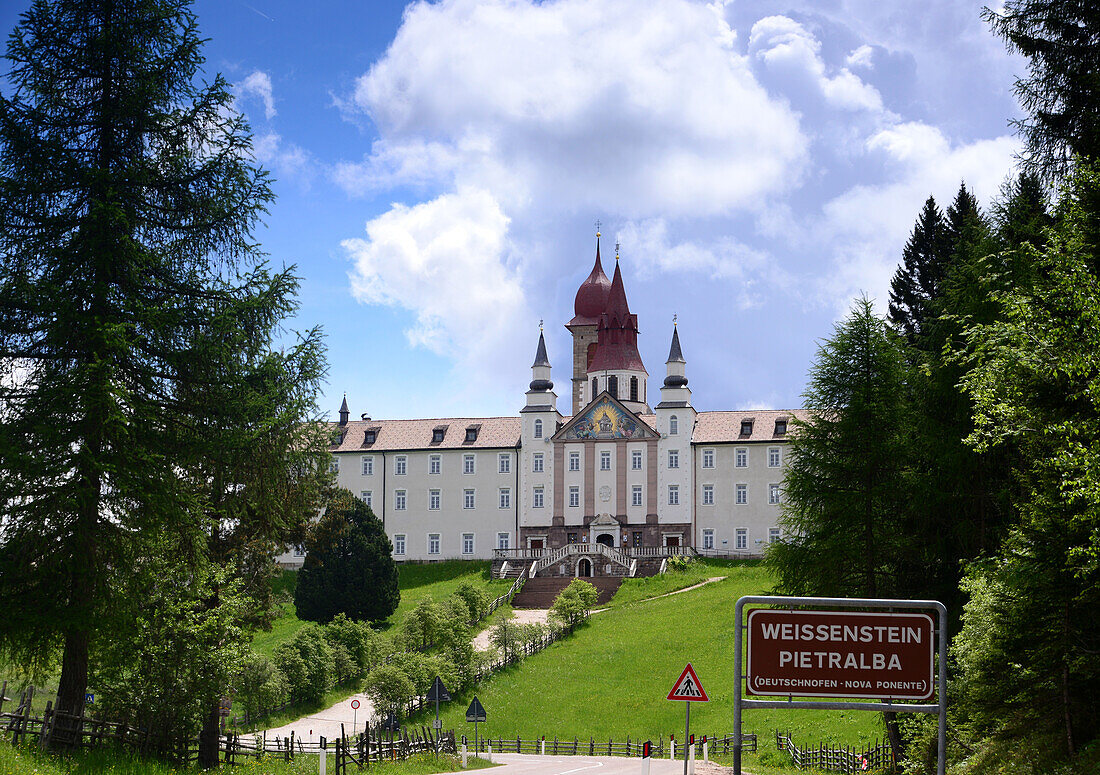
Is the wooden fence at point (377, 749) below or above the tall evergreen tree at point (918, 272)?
below

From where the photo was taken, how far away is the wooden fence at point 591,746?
29453 millimetres

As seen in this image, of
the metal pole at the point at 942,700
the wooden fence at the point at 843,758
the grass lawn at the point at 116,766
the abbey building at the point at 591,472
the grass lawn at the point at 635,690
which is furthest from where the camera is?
the abbey building at the point at 591,472

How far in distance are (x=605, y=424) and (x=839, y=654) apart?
6089 centimetres

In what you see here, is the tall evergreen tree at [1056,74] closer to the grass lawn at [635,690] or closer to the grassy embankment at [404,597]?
the grass lawn at [635,690]

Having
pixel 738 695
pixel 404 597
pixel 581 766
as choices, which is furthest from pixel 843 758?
pixel 404 597

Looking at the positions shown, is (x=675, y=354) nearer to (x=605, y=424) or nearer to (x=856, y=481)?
(x=605, y=424)

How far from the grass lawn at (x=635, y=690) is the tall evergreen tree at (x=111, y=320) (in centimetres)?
1668

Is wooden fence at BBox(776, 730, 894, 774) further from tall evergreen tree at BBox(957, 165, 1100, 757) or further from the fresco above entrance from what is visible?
the fresco above entrance

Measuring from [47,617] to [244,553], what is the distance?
32.2 ft

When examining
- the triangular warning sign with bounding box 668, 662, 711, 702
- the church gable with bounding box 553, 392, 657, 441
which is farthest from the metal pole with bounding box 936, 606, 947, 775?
the church gable with bounding box 553, 392, 657, 441

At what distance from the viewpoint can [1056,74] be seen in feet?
54.0

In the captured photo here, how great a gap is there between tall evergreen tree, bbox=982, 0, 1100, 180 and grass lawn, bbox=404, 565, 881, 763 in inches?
609

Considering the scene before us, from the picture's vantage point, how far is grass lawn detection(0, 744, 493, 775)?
544 inches

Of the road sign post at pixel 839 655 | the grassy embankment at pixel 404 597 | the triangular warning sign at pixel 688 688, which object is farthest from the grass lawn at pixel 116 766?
the grassy embankment at pixel 404 597
